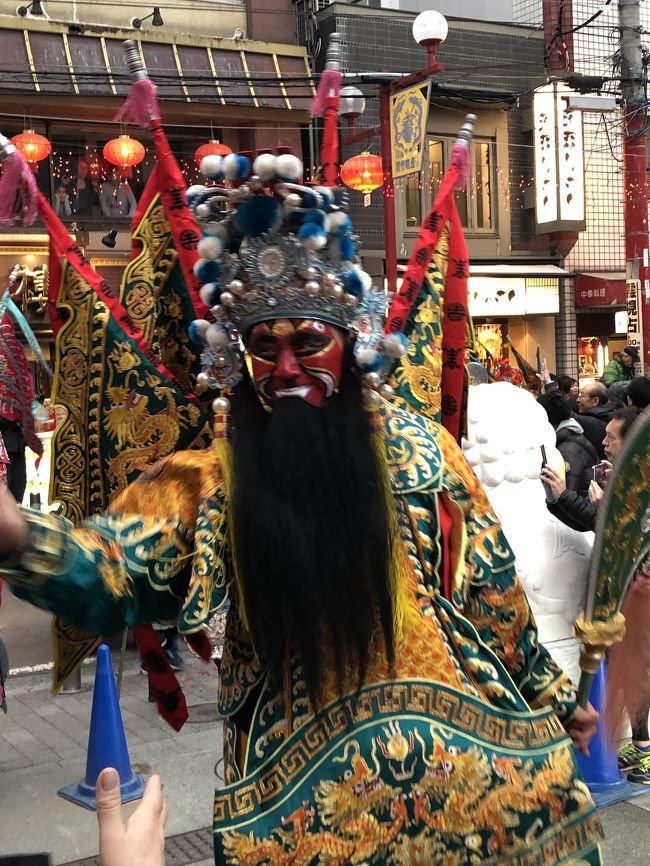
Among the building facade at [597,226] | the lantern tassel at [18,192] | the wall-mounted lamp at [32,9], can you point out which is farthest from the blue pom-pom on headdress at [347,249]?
the building facade at [597,226]

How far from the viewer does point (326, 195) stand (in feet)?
6.59

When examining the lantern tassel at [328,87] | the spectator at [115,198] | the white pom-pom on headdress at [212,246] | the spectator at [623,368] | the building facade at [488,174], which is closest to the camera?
the white pom-pom on headdress at [212,246]

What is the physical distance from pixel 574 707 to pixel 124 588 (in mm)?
979

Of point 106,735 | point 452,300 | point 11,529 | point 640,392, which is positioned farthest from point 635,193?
point 11,529

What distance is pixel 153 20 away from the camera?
13797 mm

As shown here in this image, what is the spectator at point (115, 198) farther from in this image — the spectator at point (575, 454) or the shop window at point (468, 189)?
the spectator at point (575, 454)

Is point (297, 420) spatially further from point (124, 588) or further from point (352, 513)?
point (124, 588)

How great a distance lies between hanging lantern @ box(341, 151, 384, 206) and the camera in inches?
470

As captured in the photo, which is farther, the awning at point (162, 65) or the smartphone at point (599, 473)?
the awning at point (162, 65)

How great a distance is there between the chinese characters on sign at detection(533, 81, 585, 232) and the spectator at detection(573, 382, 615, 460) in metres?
8.15

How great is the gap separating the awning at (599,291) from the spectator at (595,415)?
1010cm

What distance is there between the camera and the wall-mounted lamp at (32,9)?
42.7 ft

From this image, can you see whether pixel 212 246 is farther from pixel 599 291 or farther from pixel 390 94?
pixel 599 291

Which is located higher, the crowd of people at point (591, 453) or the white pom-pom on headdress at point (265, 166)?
the white pom-pom on headdress at point (265, 166)
